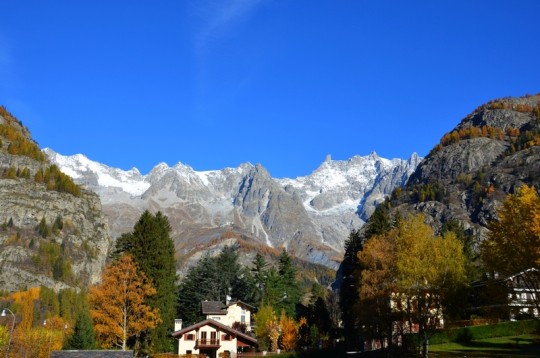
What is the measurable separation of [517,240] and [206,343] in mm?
59359

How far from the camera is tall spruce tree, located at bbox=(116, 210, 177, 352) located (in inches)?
3103

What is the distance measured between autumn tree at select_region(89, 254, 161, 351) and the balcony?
17.4m

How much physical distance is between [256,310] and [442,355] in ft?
200

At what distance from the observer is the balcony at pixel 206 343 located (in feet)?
300

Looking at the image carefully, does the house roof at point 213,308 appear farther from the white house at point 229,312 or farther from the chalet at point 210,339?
the chalet at point 210,339

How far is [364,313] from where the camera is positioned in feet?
219

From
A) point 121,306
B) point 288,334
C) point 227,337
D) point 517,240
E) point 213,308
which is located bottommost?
point 227,337

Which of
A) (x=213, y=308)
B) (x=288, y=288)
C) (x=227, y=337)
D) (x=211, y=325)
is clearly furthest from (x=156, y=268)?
(x=288, y=288)

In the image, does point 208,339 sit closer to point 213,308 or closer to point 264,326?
point 264,326

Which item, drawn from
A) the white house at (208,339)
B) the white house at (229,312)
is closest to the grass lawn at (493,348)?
the white house at (208,339)

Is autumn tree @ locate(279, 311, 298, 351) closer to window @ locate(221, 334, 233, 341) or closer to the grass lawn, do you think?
window @ locate(221, 334, 233, 341)

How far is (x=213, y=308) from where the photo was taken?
10719 cm

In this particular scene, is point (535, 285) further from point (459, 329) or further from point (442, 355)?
point (459, 329)

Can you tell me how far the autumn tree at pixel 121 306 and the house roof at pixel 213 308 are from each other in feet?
97.2
